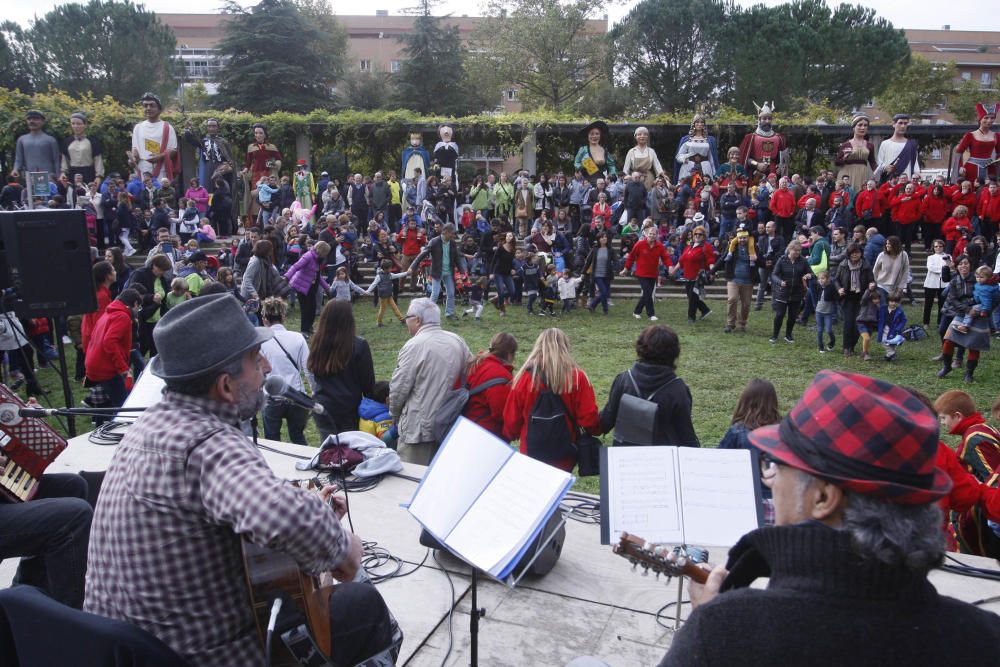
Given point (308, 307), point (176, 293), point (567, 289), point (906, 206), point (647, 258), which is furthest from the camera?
point (906, 206)

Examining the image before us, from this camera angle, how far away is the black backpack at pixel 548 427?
496cm

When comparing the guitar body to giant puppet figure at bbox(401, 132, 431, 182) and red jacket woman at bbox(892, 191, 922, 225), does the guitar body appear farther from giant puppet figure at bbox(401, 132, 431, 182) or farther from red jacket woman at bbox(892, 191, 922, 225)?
giant puppet figure at bbox(401, 132, 431, 182)

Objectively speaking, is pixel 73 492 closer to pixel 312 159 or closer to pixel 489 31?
pixel 312 159

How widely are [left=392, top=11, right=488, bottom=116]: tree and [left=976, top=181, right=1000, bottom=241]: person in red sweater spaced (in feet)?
83.0

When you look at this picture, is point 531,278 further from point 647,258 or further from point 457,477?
point 457,477

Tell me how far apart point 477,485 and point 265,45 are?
37.0 meters

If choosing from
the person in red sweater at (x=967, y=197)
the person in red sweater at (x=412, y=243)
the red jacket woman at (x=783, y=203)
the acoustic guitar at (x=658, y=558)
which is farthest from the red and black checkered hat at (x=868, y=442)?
the person in red sweater at (x=967, y=197)

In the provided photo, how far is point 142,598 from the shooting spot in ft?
7.27

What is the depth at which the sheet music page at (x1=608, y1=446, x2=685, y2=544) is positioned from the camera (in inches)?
107

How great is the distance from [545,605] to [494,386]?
1922mm

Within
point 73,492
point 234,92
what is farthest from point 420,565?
point 234,92

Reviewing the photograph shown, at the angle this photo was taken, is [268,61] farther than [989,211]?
Yes

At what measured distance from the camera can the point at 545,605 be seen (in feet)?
12.6

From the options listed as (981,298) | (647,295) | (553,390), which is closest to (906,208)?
(647,295)
